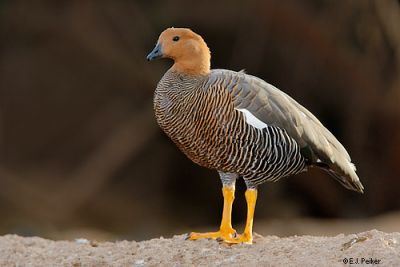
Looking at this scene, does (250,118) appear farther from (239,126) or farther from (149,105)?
(149,105)

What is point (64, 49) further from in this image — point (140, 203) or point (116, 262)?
point (116, 262)

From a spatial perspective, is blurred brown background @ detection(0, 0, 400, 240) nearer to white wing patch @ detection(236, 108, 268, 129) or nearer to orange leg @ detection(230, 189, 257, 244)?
orange leg @ detection(230, 189, 257, 244)

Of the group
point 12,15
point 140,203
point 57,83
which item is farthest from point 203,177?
point 12,15

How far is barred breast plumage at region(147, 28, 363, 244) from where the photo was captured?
7.11 metres

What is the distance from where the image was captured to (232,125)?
279 inches

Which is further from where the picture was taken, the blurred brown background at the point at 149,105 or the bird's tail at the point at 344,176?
the blurred brown background at the point at 149,105

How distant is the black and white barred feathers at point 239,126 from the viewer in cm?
711

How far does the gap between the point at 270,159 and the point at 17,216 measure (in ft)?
28.0

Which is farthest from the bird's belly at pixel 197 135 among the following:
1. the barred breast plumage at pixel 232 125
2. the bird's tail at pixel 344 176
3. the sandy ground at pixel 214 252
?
the bird's tail at pixel 344 176

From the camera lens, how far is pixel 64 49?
630 inches

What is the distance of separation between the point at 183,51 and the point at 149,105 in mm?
8136

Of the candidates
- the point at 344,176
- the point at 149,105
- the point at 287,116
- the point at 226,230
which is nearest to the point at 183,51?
the point at 287,116

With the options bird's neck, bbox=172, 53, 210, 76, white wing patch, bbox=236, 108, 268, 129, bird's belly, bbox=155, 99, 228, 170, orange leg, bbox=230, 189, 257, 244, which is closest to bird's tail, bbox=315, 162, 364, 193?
orange leg, bbox=230, 189, 257, 244

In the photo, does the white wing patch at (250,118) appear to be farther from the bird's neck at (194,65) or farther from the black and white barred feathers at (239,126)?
the bird's neck at (194,65)
